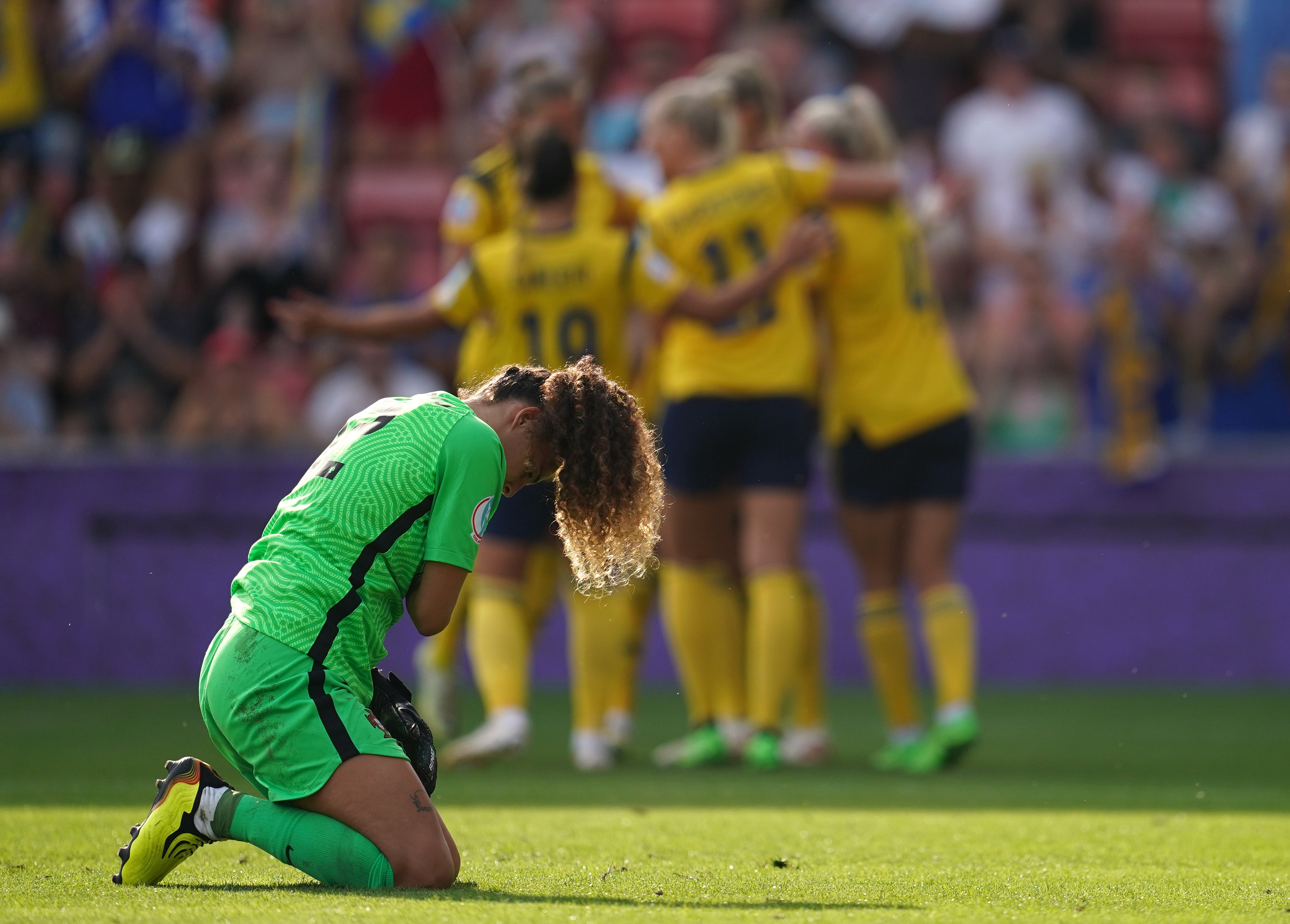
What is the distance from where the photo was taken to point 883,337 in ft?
23.4

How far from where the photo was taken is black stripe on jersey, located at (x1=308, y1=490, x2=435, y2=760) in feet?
12.6

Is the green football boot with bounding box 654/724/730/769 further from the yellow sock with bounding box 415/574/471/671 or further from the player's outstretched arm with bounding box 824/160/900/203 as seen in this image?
the player's outstretched arm with bounding box 824/160/900/203

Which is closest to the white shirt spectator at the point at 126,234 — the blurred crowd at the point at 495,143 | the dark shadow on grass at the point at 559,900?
the blurred crowd at the point at 495,143

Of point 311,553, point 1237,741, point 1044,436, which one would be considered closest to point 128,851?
point 311,553

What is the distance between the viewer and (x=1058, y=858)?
175 inches

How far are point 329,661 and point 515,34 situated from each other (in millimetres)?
10171

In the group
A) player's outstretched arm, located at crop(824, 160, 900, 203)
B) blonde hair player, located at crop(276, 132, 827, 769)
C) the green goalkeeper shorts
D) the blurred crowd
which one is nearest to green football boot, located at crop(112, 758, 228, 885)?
the green goalkeeper shorts

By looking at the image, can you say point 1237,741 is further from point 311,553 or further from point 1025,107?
point 1025,107

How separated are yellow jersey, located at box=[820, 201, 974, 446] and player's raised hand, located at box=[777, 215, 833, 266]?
375mm

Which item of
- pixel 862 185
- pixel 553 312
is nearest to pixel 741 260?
pixel 862 185

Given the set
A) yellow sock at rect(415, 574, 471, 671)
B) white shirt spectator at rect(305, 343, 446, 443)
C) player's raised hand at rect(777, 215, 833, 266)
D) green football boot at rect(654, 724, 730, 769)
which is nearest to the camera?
player's raised hand at rect(777, 215, 833, 266)

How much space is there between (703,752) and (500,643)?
918 millimetres

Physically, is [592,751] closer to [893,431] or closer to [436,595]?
[893,431]

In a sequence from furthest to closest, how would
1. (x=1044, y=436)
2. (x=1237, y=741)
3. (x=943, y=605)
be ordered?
(x=1044, y=436) < (x=1237, y=741) < (x=943, y=605)
